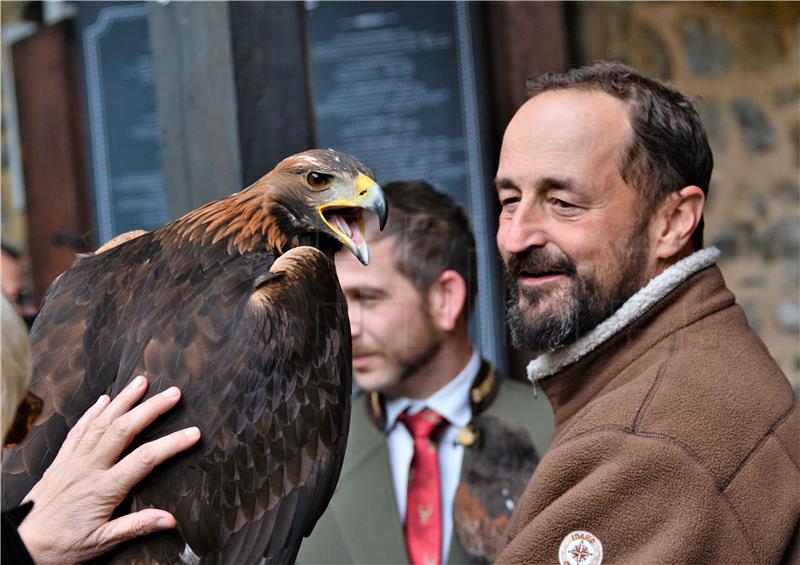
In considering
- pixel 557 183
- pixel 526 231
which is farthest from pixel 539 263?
pixel 557 183

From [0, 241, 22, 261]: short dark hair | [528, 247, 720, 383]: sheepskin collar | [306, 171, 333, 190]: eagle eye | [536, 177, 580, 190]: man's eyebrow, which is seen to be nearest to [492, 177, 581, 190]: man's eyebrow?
[536, 177, 580, 190]: man's eyebrow

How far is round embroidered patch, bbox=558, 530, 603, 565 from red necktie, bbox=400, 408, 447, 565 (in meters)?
0.91

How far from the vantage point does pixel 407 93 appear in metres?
4.36

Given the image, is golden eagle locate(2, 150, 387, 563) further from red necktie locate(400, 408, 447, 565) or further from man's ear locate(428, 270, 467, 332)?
man's ear locate(428, 270, 467, 332)

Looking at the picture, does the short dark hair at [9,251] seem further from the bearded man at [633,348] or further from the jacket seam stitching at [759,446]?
the jacket seam stitching at [759,446]

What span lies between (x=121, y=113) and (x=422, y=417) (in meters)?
2.45

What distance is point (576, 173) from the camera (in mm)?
2270

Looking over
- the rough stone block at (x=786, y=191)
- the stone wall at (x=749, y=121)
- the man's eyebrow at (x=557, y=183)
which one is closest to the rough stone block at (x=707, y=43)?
the stone wall at (x=749, y=121)

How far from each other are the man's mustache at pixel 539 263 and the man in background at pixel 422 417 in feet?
2.47

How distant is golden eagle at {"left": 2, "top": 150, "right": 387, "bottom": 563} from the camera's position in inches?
68.9

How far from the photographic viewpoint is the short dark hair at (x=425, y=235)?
3098mm

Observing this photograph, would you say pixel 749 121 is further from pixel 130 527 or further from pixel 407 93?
pixel 130 527

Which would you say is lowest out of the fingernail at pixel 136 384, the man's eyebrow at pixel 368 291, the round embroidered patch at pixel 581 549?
the round embroidered patch at pixel 581 549

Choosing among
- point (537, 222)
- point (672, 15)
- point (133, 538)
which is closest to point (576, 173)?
point (537, 222)
